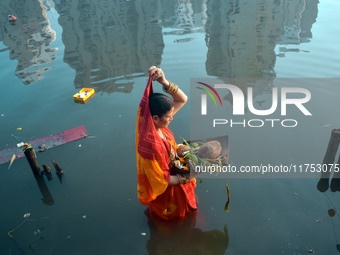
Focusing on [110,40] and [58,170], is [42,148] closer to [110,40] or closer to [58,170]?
[58,170]

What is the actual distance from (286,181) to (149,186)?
11.7 ft

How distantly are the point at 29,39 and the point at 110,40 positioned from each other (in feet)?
14.9

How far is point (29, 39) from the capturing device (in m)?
15.9

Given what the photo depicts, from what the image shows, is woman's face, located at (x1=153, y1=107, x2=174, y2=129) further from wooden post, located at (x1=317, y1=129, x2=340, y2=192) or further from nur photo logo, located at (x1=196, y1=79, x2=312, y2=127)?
nur photo logo, located at (x1=196, y1=79, x2=312, y2=127)

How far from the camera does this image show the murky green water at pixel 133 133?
5.25 meters

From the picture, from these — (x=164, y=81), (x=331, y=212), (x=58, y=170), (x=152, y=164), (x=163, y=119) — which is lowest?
(x=331, y=212)

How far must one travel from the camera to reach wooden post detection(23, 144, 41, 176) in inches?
239

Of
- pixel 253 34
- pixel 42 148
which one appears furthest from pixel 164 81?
pixel 253 34

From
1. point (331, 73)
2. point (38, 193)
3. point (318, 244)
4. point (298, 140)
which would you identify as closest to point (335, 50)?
point (331, 73)

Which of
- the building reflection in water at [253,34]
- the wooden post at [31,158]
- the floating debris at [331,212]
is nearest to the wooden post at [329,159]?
the floating debris at [331,212]

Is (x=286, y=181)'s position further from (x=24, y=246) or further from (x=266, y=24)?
(x=266, y=24)

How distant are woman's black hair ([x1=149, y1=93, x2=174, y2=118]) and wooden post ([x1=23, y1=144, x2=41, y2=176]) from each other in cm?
355

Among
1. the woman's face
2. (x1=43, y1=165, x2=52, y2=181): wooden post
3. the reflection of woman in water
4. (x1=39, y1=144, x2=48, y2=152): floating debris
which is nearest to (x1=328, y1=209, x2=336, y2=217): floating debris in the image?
the reflection of woman in water

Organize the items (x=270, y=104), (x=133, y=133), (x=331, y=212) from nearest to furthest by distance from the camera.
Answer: (x=331, y=212) < (x=133, y=133) < (x=270, y=104)
